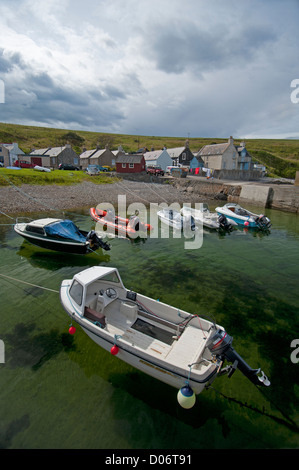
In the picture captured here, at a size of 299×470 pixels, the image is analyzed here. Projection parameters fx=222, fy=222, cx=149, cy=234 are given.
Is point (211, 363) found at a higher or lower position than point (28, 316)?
higher

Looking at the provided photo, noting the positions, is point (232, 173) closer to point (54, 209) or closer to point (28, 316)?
point (54, 209)

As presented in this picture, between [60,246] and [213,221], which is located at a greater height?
[213,221]

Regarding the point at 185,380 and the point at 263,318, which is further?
the point at 263,318

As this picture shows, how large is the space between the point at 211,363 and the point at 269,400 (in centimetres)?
230

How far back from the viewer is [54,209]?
1147 inches

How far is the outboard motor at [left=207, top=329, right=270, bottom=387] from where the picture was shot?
660 cm

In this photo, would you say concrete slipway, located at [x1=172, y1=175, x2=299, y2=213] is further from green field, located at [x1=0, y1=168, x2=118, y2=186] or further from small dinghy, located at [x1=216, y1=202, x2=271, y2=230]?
green field, located at [x1=0, y1=168, x2=118, y2=186]

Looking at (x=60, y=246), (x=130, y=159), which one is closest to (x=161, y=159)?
(x=130, y=159)

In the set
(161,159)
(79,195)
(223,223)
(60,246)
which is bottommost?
(60,246)

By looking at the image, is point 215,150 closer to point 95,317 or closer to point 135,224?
point 135,224

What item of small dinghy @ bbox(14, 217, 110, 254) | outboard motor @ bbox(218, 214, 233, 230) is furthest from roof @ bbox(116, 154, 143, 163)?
small dinghy @ bbox(14, 217, 110, 254)

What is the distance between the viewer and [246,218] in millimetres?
26000

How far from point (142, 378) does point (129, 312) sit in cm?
249
